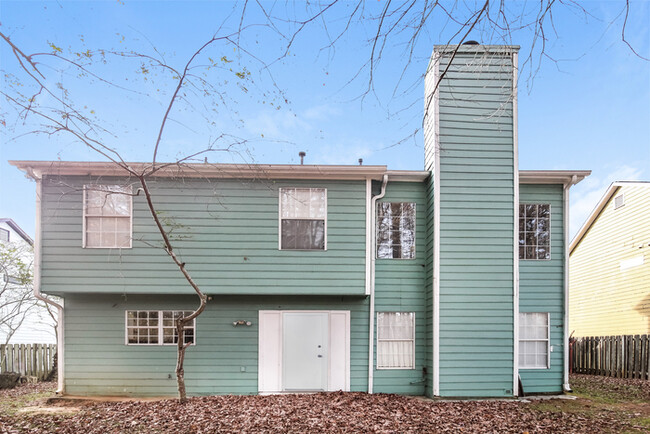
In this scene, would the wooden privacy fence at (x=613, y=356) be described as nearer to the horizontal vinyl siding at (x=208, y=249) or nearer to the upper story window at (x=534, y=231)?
the upper story window at (x=534, y=231)

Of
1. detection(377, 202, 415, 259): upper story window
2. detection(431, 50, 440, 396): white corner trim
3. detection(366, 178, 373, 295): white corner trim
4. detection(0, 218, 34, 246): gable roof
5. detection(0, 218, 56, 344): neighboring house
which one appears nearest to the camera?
detection(431, 50, 440, 396): white corner trim

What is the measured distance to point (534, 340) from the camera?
33.5 ft

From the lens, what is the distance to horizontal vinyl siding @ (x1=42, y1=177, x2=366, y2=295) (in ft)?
31.0

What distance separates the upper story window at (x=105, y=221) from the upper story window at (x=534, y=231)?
29.1 feet

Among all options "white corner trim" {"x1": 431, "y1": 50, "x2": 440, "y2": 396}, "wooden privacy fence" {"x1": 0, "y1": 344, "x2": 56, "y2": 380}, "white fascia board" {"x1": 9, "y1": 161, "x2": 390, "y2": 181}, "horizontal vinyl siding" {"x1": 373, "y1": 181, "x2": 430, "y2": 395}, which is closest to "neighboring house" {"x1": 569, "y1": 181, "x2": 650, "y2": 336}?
"horizontal vinyl siding" {"x1": 373, "y1": 181, "x2": 430, "y2": 395}

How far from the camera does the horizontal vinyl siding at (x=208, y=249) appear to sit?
9.46 m

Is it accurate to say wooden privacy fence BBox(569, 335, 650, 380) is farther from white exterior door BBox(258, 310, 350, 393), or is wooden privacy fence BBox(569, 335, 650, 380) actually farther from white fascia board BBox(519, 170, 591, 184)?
white exterior door BBox(258, 310, 350, 393)

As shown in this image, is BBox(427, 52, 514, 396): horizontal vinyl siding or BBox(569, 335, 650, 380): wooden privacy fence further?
BBox(569, 335, 650, 380): wooden privacy fence

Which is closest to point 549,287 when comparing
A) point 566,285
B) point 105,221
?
point 566,285

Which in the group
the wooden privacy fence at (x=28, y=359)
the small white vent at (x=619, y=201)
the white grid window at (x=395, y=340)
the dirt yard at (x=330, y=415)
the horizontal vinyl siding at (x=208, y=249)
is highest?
the small white vent at (x=619, y=201)

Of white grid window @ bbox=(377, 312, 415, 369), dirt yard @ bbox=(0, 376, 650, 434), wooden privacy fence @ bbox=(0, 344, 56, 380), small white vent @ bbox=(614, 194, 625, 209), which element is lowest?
wooden privacy fence @ bbox=(0, 344, 56, 380)

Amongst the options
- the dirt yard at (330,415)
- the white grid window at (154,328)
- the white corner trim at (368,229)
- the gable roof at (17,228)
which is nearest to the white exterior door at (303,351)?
the dirt yard at (330,415)

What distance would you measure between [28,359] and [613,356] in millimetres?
17293

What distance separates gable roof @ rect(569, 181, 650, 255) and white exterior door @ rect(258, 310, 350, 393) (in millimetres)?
11105
